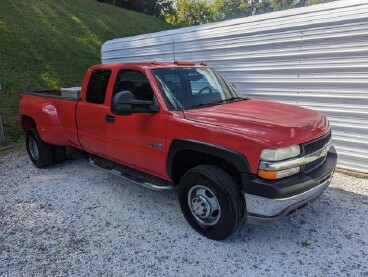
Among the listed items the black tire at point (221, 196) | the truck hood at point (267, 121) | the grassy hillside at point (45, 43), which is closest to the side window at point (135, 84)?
the truck hood at point (267, 121)

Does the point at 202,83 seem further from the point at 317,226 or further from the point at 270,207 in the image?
the point at 317,226

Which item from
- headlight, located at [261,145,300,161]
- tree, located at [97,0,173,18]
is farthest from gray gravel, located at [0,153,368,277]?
Result: tree, located at [97,0,173,18]

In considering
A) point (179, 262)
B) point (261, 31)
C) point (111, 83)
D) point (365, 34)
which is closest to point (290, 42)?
point (261, 31)

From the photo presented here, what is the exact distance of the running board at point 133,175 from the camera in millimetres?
3928

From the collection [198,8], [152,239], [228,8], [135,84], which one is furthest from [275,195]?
[228,8]

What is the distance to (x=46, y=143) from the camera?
5.72 meters

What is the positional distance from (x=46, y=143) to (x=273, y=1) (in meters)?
63.4

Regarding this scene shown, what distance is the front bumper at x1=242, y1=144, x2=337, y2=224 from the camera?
2908 mm

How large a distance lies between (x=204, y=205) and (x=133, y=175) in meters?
1.28

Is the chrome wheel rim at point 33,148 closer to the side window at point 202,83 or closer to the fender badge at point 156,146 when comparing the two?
the fender badge at point 156,146

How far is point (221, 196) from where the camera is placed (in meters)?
3.21

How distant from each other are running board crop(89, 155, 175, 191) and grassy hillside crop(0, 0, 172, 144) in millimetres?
4129

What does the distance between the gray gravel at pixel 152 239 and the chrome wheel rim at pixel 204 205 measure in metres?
0.24

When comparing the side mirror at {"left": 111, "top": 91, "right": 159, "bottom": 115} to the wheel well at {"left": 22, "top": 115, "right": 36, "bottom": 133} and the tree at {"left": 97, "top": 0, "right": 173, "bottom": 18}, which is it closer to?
the wheel well at {"left": 22, "top": 115, "right": 36, "bottom": 133}
